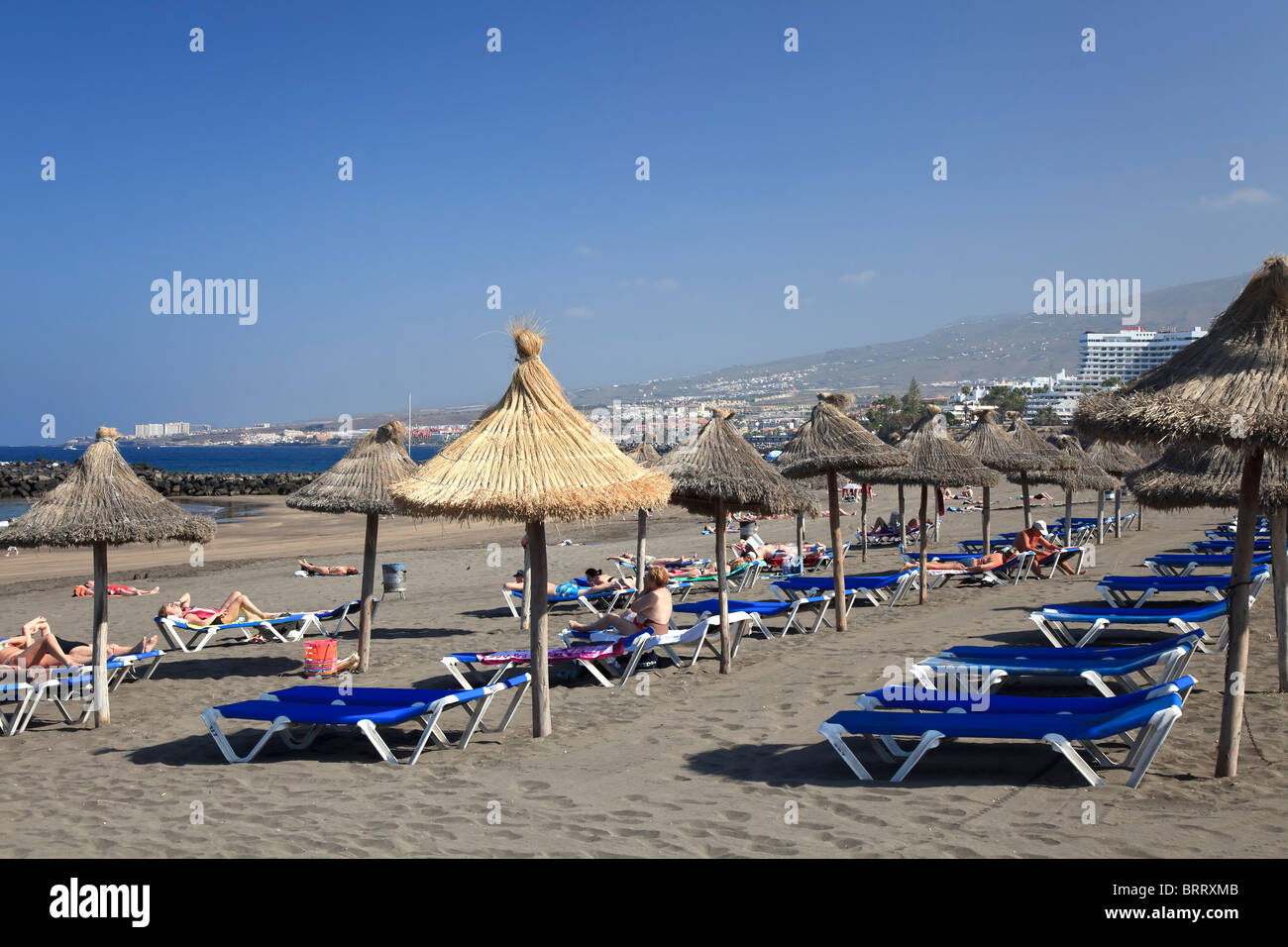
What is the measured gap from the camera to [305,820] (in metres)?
5.24

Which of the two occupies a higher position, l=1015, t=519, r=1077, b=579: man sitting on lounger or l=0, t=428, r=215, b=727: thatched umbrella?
l=0, t=428, r=215, b=727: thatched umbrella

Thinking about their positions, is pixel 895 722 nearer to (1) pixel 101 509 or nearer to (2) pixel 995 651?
(2) pixel 995 651

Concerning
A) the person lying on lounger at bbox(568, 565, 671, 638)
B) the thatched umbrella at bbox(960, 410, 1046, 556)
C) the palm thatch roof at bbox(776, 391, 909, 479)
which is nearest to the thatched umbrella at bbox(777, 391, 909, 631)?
the palm thatch roof at bbox(776, 391, 909, 479)

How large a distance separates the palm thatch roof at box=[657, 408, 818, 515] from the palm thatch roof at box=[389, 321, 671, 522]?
191 centimetres

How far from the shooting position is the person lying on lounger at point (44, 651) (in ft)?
29.5

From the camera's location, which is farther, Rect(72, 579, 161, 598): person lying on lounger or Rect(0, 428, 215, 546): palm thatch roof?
Rect(72, 579, 161, 598): person lying on lounger

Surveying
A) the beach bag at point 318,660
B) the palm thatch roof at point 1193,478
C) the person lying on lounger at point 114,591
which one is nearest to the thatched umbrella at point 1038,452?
the palm thatch roof at point 1193,478

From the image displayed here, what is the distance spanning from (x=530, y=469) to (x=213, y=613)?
730 centimetres

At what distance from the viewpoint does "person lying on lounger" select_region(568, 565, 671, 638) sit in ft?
31.4

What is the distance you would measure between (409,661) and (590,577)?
175 inches

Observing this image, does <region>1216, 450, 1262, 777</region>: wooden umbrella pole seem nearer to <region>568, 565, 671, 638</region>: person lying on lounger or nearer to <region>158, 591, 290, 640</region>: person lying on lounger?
<region>568, 565, 671, 638</region>: person lying on lounger

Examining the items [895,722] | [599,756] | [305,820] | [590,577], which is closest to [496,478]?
[599,756]

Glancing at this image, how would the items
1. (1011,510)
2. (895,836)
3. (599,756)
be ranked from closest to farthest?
1. (895,836)
2. (599,756)
3. (1011,510)

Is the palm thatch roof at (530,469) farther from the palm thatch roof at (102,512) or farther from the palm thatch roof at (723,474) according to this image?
the palm thatch roof at (102,512)
